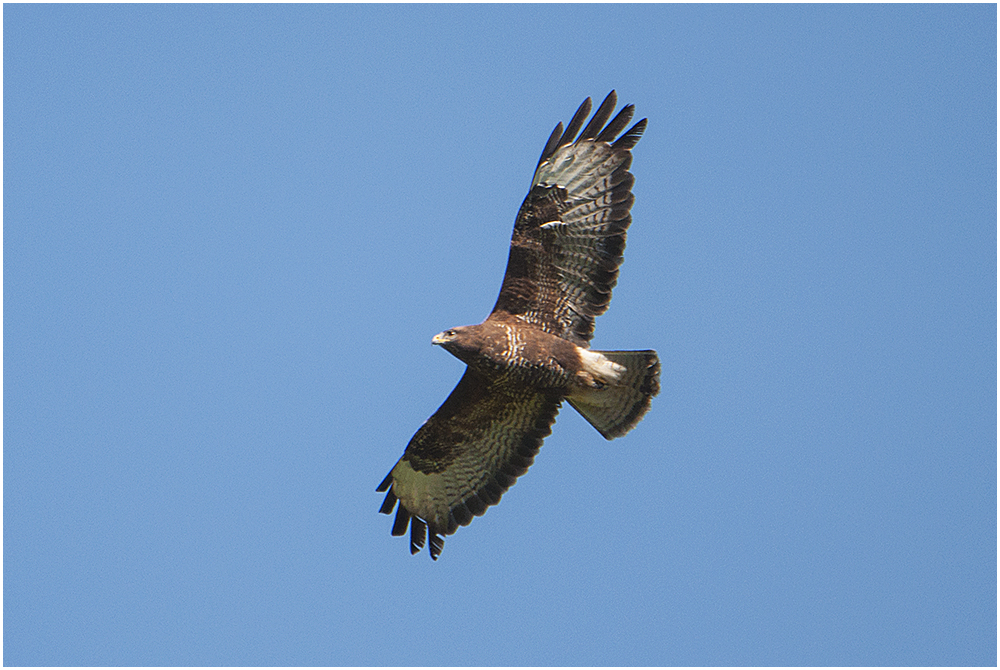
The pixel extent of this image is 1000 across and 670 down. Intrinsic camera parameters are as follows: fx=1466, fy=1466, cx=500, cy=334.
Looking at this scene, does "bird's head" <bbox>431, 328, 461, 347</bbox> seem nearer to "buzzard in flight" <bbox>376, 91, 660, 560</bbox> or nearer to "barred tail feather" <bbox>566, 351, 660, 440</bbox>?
"buzzard in flight" <bbox>376, 91, 660, 560</bbox>

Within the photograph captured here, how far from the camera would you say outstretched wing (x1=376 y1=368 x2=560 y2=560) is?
1248 cm

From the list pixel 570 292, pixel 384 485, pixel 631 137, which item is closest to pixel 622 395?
pixel 570 292

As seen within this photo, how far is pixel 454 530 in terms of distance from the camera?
12.9m

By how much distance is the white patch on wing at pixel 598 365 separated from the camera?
1185cm

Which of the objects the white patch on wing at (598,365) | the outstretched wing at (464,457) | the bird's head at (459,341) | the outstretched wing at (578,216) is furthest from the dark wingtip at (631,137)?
the outstretched wing at (464,457)

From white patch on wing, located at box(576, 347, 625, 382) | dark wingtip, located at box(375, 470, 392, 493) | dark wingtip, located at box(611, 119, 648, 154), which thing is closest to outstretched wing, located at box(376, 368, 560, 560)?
dark wingtip, located at box(375, 470, 392, 493)

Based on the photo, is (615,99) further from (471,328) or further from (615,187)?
(471,328)

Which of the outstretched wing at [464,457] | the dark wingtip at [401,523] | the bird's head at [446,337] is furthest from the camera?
the dark wingtip at [401,523]

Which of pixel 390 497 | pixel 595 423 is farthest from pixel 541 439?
pixel 390 497

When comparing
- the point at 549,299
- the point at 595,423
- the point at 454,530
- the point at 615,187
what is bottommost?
the point at 454,530

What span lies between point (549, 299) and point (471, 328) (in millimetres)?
750

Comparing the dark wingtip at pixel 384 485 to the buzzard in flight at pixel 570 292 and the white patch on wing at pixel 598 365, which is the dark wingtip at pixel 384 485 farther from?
the white patch on wing at pixel 598 365

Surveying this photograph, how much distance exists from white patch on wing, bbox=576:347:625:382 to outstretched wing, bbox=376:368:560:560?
64 cm

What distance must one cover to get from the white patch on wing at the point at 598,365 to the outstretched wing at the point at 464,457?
25.3 inches
